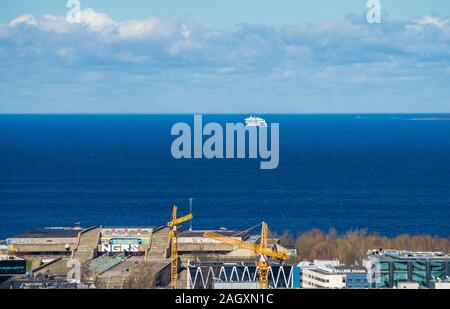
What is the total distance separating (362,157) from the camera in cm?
2281

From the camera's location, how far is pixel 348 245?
820 cm

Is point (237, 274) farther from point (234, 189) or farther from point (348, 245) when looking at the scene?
point (234, 189)

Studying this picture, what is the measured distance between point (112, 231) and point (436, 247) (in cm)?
341

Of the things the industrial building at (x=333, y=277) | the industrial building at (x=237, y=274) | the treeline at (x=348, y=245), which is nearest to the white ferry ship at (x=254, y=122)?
the treeline at (x=348, y=245)

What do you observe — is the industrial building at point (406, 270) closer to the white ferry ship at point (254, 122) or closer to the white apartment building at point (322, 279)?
the white apartment building at point (322, 279)

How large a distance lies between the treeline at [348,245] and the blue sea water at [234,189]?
2152 millimetres

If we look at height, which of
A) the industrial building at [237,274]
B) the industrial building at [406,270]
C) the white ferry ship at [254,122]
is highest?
the white ferry ship at [254,122]

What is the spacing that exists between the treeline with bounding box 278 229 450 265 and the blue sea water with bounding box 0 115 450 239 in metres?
2.15

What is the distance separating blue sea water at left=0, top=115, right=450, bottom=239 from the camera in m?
12.2

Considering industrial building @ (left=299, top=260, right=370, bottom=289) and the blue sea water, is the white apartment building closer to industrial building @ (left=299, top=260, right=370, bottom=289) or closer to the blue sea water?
industrial building @ (left=299, top=260, right=370, bottom=289)

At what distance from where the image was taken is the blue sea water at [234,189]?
40.2 feet

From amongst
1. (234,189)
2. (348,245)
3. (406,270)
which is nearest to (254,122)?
(234,189)

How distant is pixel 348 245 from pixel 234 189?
7556 mm

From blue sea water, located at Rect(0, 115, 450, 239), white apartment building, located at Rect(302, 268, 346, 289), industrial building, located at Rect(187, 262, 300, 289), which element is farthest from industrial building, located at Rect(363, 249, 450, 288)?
blue sea water, located at Rect(0, 115, 450, 239)
